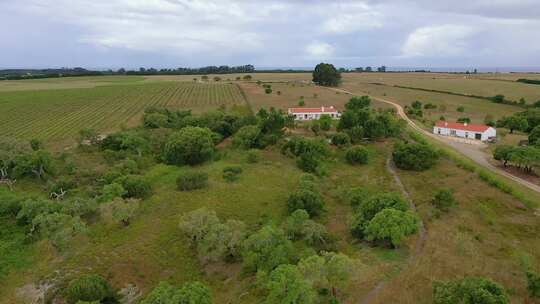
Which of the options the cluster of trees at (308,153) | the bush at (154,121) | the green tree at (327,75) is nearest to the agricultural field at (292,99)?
the green tree at (327,75)

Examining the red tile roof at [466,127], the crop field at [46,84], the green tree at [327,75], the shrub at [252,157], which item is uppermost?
the green tree at [327,75]

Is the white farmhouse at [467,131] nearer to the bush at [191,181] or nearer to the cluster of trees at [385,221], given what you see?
the cluster of trees at [385,221]

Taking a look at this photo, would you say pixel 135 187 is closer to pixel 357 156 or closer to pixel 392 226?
pixel 392 226

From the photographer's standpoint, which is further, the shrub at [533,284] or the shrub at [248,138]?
the shrub at [248,138]

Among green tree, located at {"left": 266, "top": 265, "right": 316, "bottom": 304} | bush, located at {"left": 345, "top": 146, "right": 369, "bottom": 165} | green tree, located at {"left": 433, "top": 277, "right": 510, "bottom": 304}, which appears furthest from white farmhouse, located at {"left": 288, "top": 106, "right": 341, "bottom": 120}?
green tree, located at {"left": 433, "top": 277, "right": 510, "bottom": 304}

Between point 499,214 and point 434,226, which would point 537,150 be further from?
point 434,226
